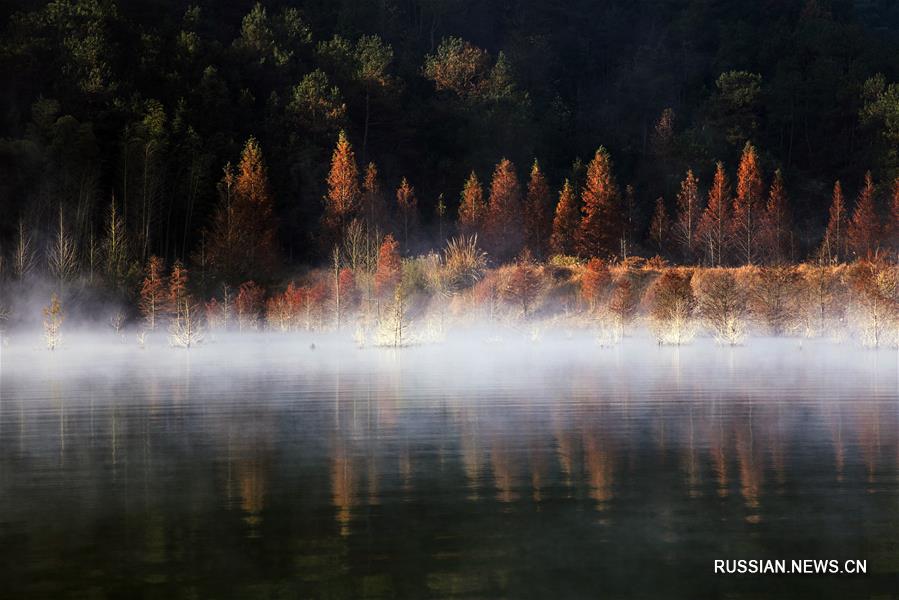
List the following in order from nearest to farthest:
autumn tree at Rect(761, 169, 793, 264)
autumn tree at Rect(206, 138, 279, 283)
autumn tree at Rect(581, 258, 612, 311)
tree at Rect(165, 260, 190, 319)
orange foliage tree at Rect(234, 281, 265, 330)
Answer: tree at Rect(165, 260, 190, 319) < orange foliage tree at Rect(234, 281, 265, 330) < autumn tree at Rect(581, 258, 612, 311) < autumn tree at Rect(206, 138, 279, 283) < autumn tree at Rect(761, 169, 793, 264)

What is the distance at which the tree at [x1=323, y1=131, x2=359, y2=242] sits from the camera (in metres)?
71.2

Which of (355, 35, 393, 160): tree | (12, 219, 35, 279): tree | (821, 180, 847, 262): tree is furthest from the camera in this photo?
(355, 35, 393, 160): tree

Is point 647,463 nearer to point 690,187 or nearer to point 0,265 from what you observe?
point 0,265

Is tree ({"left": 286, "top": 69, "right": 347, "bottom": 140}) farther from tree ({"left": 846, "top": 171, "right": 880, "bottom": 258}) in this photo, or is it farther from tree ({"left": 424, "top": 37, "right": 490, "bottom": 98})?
tree ({"left": 846, "top": 171, "right": 880, "bottom": 258})

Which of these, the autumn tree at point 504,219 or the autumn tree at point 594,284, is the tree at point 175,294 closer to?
the autumn tree at point 594,284

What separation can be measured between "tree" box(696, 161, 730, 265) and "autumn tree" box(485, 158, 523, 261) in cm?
1112

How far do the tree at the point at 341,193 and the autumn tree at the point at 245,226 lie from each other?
136 inches

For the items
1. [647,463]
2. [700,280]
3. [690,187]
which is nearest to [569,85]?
[690,187]

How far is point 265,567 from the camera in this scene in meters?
9.09

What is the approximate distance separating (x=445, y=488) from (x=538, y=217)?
62.7 meters

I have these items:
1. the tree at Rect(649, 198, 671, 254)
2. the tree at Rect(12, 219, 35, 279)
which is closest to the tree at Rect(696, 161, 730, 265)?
the tree at Rect(649, 198, 671, 254)

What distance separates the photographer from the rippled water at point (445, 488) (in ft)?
29.1

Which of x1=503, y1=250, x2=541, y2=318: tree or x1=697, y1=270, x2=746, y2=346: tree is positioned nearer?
x1=697, y1=270, x2=746, y2=346: tree

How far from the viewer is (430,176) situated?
88500 mm
